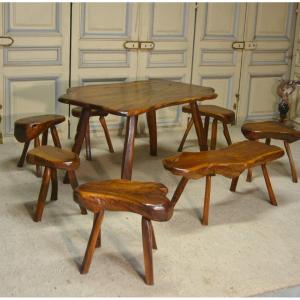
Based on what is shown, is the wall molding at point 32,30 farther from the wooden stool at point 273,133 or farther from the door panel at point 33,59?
the wooden stool at point 273,133

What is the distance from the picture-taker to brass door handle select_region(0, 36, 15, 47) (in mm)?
3994

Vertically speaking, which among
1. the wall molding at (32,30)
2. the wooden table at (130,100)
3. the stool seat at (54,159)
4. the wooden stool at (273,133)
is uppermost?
the wall molding at (32,30)

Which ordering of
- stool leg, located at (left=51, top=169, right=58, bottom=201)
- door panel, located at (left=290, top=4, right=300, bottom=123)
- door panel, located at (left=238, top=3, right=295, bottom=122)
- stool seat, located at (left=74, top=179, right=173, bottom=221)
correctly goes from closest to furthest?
stool seat, located at (left=74, top=179, right=173, bottom=221) → stool leg, located at (left=51, top=169, right=58, bottom=201) → door panel, located at (left=238, top=3, right=295, bottom=122) → door panel, located at (left=290, top=4, right=300, bottom=123)

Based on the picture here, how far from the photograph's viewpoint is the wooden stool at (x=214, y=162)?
2.71 metres

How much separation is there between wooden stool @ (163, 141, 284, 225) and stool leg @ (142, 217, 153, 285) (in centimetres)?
53

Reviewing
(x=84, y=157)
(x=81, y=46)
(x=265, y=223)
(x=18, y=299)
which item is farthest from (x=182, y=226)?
(x=81, y=46)

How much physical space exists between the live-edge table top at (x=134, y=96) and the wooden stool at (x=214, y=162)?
355mm

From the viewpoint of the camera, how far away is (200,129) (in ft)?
12.1

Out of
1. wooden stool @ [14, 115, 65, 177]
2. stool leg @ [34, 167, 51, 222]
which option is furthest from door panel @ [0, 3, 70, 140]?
stool leg @ [34, 167, 51, 222]

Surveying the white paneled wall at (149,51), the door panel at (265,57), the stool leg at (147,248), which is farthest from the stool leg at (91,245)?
the door panel at (265,57)

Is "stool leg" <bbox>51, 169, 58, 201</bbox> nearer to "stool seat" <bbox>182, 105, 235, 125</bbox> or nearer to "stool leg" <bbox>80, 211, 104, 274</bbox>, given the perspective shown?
"stool leg" <bbox>80, 211, 104, 274</bbox>

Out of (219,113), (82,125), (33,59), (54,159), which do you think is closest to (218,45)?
(219,113)

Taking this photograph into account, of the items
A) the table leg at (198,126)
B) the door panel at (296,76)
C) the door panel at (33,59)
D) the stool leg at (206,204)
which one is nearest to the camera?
the stool leg at (206,204)

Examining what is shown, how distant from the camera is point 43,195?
2.77 meters
